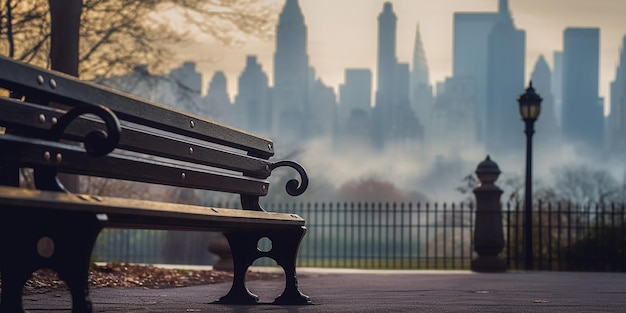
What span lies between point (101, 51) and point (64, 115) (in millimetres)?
14763

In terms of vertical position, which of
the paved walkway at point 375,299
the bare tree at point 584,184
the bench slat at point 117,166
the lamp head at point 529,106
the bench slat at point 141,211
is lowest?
the paved walkway at point 375,299

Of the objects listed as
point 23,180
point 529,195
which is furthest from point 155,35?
point 529,195

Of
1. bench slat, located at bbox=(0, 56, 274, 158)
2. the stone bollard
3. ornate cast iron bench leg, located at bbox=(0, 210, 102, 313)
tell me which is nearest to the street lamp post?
the stone bollard

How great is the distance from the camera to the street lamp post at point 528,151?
18.7 meters

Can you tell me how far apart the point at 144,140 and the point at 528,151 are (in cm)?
1457

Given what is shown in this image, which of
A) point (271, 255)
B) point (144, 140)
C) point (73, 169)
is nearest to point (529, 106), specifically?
point (271, 255)

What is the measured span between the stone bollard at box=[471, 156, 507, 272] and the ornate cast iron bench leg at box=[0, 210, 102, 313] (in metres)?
13.3

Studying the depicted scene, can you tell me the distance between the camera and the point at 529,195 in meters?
18.8

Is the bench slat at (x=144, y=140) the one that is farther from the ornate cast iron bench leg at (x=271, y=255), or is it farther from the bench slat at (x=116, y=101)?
the ornate cast iron bench leg at (x=271, y=255)

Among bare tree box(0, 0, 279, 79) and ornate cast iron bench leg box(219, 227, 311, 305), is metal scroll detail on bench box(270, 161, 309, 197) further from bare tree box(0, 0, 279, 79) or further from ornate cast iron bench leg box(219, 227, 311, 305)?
bare tree box(0, 0, 279, 79)

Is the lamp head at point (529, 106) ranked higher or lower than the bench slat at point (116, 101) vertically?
higher

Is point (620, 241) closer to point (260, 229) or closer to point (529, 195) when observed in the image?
point (529, 195)

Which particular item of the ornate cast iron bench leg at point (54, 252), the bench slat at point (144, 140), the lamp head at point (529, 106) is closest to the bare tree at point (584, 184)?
the lamp head at point (529, 106)

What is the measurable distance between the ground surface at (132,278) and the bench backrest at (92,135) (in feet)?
8.84
